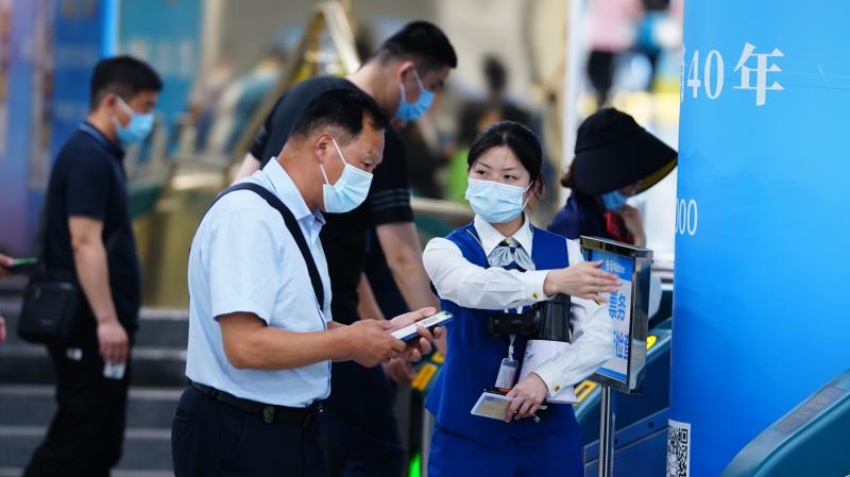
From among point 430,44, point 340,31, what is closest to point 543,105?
point 340,31

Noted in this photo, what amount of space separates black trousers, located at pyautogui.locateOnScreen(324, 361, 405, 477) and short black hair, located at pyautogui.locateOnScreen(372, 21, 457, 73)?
3.79 feet

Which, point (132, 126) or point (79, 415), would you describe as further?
point (132, 126)

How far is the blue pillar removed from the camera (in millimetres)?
3779

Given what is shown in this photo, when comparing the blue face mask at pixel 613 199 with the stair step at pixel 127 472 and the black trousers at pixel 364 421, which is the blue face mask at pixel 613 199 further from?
the stair step at pixel 127 472

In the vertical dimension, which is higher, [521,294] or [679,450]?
[521,294]

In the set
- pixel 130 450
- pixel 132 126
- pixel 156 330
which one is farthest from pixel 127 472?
pixel 132 126

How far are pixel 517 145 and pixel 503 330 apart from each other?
0.56 m

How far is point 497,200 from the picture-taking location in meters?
4.15

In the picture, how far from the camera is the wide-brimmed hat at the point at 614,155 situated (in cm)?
496

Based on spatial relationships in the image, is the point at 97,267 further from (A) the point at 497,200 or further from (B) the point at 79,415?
(A) the point at 497,200

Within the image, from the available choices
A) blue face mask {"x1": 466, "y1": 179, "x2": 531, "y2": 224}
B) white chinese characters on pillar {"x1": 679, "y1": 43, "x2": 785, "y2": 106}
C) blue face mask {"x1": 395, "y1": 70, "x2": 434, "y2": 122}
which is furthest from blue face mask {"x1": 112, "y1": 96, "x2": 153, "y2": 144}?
white chinese characters on pillar {"x1": 679, "y1": 43, "x2": 785, "y2": 106}

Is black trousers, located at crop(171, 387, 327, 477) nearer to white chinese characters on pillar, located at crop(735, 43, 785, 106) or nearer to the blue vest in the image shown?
the blue vest

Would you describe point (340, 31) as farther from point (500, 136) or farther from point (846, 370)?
point (846, 370)

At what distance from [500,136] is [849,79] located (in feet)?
3.32
